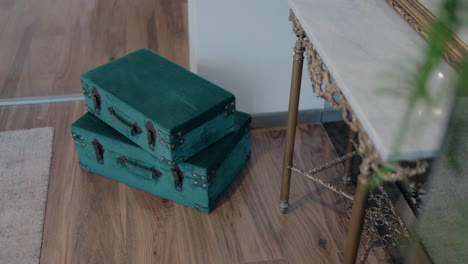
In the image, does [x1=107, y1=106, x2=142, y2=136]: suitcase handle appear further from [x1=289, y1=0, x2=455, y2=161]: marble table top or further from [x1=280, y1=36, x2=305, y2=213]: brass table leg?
[x1=289, y1=0, x2=455, y2=161]: marble table top

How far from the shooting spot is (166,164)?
1828mm

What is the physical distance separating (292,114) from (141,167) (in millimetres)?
640

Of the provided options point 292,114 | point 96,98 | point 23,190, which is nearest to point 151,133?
point 96,98

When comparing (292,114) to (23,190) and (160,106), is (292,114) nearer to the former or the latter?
(160,106)

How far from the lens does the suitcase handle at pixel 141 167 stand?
1892mm

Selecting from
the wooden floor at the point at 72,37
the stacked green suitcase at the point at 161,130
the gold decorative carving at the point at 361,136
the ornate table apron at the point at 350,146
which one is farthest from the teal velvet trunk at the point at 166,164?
the wooden floor at the point at 72,37

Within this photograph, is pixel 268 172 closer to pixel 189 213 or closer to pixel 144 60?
pixel 189 213

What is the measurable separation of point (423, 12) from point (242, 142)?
979 millimetres

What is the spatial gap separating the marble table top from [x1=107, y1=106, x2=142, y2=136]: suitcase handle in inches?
28.5

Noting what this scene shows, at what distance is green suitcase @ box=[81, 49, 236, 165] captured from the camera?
68.7 inches

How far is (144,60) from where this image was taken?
2.03m

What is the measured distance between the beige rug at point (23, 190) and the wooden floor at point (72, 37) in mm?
398

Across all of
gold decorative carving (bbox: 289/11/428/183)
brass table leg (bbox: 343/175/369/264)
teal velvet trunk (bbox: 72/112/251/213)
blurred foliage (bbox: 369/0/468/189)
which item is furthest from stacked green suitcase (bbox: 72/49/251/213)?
blurred foliage (bbox: 369/0/468/189)

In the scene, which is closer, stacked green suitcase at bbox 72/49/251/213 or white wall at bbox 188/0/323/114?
stacked green suitcase at bbox 72/49/251/213
